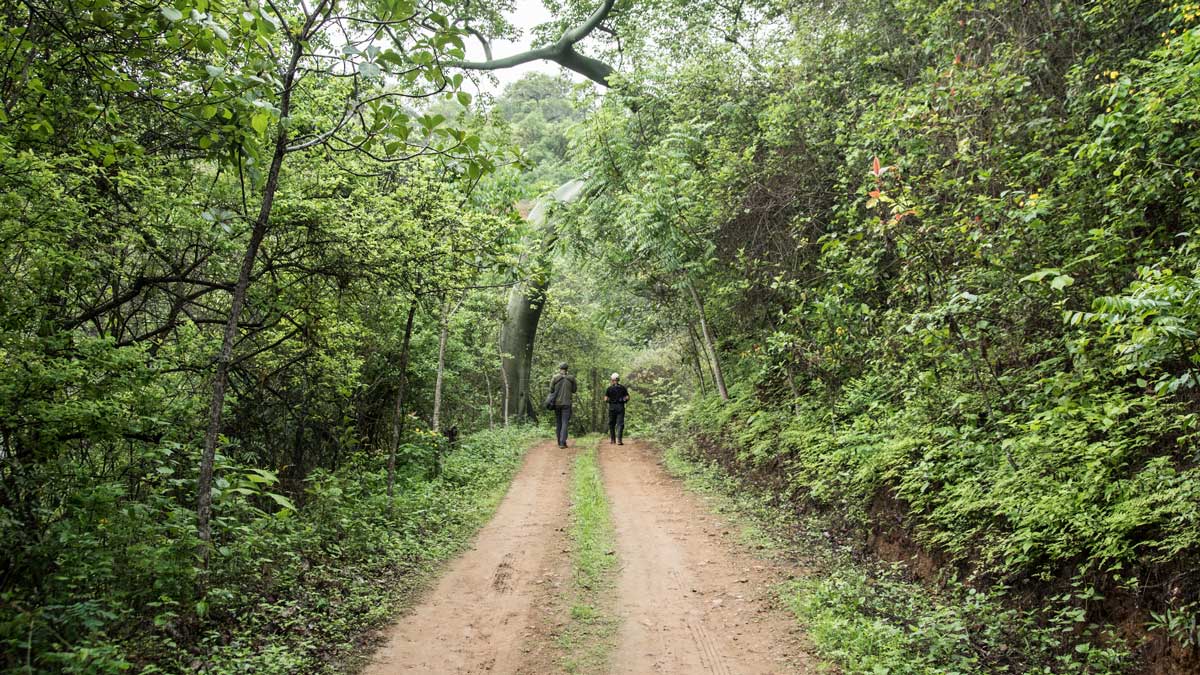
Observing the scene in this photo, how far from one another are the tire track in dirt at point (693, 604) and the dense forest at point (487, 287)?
17.5 inches

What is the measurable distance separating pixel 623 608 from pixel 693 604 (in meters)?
0.65

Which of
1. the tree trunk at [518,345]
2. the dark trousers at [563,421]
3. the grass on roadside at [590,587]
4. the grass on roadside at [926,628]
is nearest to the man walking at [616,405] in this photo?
the dark trousers at [563,421]

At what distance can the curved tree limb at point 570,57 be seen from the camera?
743 inches

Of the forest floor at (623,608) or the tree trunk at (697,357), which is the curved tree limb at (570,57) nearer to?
the tree trunk at (697,357)

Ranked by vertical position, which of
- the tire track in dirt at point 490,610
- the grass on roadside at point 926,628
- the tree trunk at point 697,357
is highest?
the tree trunk at point 697,357

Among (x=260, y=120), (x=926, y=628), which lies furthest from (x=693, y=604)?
(x=260, y=120)

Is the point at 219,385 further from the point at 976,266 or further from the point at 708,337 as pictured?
the point at 708,337

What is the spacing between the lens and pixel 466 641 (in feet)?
17.4

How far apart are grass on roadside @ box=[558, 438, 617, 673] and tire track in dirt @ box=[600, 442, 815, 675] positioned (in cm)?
13

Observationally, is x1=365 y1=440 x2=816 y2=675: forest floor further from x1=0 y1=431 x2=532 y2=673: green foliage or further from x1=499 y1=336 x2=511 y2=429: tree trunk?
x1=499 y1=336 x2=511 y2=429: tree trunk

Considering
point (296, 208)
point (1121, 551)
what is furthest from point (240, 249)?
point (1121, 551)

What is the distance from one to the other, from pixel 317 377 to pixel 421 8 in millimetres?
6181

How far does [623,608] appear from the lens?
5953 millimetres

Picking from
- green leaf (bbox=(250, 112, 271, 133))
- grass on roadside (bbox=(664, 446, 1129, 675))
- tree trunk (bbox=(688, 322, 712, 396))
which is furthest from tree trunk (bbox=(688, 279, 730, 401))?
green leaf (bbox=(250, 112, 271, 133))
